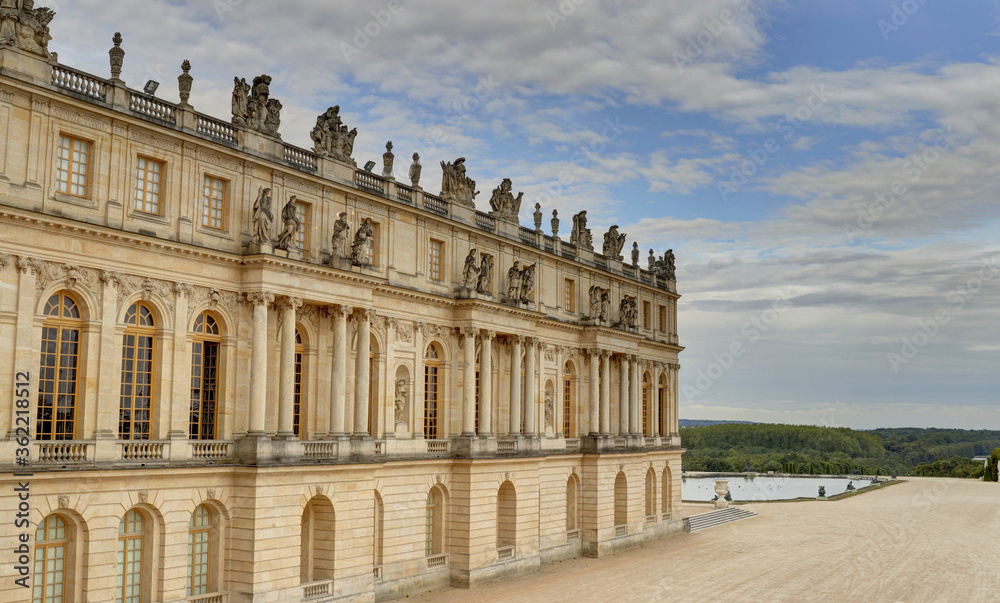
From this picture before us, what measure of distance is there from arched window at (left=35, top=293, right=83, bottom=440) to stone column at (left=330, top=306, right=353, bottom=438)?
9.36 m

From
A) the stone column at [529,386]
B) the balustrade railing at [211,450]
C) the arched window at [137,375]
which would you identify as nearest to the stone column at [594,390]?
the stone column at [529,386]

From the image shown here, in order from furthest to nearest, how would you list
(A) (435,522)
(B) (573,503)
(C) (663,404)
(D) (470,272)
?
(C) (663,404) < (B) (573,503) < (D) (470,272) < (A) (435,522)

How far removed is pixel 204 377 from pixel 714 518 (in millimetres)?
46162

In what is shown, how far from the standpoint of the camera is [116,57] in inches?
1003

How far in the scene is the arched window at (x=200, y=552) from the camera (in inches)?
1062

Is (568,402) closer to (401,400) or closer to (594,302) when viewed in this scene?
(594,302)

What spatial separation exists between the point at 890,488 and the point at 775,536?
47.1 metres

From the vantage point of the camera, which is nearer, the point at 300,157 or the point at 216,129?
the point at 216,129

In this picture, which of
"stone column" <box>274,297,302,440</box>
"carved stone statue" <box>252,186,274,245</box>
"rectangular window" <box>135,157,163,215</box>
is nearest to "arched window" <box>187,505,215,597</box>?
"stone column" <box>274,297,302,440</box>

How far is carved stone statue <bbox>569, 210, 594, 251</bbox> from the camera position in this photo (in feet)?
168

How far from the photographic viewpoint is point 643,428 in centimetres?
5775

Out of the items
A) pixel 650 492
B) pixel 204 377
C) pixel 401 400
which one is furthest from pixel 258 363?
pixel 650 492

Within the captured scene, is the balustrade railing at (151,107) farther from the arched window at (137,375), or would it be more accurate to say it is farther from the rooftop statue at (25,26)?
the arched window at (137,375)

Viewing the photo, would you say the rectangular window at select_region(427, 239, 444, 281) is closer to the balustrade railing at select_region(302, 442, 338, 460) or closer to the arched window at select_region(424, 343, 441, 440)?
the arched window at select_region(424, 343, 441, 440)
